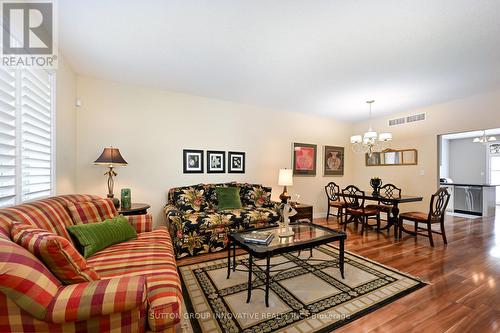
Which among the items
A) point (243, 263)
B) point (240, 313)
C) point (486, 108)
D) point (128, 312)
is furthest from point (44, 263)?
point (486, 108)

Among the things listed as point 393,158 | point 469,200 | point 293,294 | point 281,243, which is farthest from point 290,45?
point 469,200

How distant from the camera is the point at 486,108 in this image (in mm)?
3721

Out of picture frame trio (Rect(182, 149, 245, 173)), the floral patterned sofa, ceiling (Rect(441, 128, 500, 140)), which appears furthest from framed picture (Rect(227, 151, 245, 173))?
ceiling (Rect(441, 128, 500, 140))

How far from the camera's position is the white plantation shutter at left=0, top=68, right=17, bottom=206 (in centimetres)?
151

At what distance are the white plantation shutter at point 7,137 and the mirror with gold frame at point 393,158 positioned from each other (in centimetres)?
610

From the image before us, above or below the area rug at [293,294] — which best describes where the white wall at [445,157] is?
above

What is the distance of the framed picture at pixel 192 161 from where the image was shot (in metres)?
3.84

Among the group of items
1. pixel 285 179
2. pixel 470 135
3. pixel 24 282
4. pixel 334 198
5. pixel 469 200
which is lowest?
pixel 469 200

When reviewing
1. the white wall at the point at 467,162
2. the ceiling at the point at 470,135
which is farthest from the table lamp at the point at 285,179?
the white wall at the point at 467,162

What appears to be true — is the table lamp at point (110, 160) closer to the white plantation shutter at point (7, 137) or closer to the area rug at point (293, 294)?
the white plantation shutter at point (7, 137)

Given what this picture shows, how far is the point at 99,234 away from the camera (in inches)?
73.8

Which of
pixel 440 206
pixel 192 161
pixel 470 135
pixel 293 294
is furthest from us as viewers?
pixel 470 135

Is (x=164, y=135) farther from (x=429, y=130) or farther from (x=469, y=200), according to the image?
(x=469, y=200)

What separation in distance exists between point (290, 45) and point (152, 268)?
2454 mm
